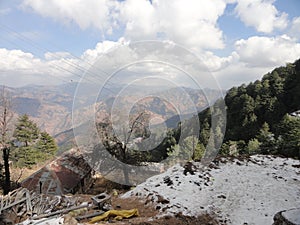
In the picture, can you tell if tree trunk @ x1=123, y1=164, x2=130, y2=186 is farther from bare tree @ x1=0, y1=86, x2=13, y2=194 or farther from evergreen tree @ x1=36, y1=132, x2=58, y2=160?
evergreen tree @ x1=36, y1=132, x2=58, y2=160

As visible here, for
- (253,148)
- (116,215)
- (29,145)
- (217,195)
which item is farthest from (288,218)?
(29,145)

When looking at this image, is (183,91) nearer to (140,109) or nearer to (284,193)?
(140,109)

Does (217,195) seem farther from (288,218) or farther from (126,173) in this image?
(126,173)

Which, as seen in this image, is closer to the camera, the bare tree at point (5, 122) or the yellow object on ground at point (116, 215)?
the yellow object on ground at point (116, 215)

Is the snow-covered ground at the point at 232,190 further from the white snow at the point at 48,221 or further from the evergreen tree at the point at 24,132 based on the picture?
the evergreen tree at the point at 24,132

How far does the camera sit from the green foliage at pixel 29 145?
24828 mm

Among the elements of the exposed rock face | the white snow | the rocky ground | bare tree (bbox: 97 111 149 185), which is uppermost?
bare tree (bbox: 97 111 149 185)

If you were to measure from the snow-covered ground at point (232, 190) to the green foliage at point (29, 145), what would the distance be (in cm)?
1934

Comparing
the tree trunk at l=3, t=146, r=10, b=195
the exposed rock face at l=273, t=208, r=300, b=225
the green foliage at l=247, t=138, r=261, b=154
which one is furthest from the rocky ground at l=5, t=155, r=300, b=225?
the tree trunk at l=3, t=146, r=10, b=195

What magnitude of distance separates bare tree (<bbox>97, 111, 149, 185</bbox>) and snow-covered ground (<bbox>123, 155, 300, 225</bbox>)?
12.9 ft

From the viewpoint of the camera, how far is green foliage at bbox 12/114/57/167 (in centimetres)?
2483

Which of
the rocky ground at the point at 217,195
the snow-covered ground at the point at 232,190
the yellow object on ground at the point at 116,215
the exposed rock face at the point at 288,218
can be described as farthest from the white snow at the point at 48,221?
the exposed rock face at the point at 288,218

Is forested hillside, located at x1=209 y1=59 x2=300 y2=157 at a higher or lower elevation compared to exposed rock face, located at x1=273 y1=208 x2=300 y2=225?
higher

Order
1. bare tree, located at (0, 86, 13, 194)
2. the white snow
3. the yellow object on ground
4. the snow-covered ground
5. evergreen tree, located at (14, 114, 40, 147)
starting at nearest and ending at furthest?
1. the white snow
2. the yellow object on ground
3. the snow-covered ground
4. bare tree, located at (0, 86, 13, 194)
5. evergreen tree, located at (14, 114, 40, 147)
